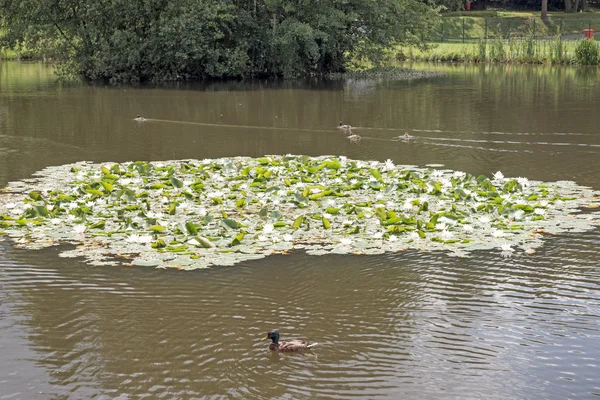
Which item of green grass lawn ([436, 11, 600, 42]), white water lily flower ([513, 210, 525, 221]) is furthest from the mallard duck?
green grass lawn ([436, 11, 600, 42])

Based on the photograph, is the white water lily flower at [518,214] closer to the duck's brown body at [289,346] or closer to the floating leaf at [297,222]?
the floating leaf at [297,222]

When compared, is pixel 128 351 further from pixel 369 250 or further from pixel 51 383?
pixel 369 250

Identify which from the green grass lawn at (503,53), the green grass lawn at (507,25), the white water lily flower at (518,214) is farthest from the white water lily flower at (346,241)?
the green grass lawn at (507,25)

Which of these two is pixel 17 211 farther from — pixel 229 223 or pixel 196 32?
pixel 196 32

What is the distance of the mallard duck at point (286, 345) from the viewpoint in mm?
7203

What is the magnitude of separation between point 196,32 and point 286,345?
2843 centimetres

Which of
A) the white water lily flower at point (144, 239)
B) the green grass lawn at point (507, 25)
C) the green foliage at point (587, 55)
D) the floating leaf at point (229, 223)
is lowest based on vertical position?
the white water lily flower at point (144, 239)

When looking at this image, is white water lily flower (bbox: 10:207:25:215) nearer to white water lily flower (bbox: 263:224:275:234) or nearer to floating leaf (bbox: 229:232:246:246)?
floating leaf (bbox: 229:232:246:246)

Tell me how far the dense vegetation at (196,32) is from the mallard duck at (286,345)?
1090 inches

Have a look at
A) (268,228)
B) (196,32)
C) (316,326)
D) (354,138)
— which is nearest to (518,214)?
(268,228)

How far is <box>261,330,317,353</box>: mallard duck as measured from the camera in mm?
7203

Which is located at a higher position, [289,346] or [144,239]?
[144,239]

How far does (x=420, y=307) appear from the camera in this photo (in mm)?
8320

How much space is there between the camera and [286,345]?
721 cm
